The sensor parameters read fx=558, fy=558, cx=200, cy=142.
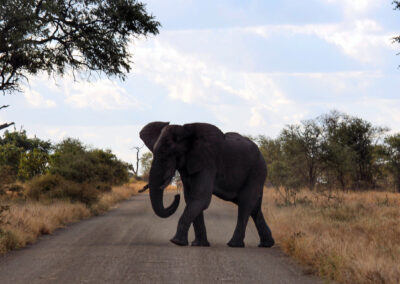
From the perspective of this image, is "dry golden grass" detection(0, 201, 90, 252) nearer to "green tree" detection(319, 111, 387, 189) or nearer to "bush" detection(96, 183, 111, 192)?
"bush" detection(96, 183, 111, 192)

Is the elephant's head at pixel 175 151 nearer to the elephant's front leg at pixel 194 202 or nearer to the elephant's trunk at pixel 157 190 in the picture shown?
the elephant's trunk at pixel 157 190

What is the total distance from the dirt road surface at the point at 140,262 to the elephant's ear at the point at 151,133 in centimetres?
225

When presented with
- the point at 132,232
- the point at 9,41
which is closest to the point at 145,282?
the point at 132,232

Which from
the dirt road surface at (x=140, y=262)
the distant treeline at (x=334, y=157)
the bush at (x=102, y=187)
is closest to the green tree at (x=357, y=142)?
the distant treeline at (x=334, y=157)

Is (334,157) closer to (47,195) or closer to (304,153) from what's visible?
(304,153)

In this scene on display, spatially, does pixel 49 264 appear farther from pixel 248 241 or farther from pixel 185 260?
pixel 248 241

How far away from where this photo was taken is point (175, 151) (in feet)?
35.5

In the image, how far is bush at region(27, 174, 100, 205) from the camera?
79.1 ft

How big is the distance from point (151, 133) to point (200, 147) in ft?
3.97

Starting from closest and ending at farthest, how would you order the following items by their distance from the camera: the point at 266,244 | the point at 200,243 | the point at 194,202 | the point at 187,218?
the point at 187,218
the point at 194,202
the point at 200,243
the point at 266,244

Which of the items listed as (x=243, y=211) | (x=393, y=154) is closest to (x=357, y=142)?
(x=393, y=154)

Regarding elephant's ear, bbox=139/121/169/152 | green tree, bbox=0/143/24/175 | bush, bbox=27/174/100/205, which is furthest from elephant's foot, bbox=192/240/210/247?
green tree, bbox=0/143/24/175

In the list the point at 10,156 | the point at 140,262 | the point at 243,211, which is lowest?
the point at 140,262

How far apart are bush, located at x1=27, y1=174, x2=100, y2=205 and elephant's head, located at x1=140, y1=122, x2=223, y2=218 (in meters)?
13.4
